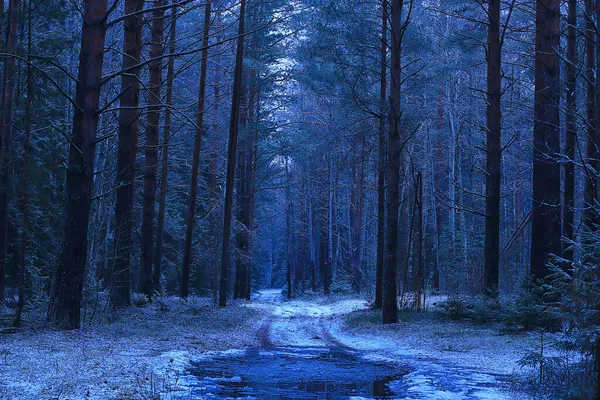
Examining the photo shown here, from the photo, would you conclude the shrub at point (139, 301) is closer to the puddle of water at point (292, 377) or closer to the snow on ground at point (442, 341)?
the snow on ground at point (442, 341)

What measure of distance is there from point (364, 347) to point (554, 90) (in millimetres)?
6668

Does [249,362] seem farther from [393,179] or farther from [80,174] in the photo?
[393,179]

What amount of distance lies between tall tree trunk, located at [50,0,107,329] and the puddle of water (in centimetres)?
260

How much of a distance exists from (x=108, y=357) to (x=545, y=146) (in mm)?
9993

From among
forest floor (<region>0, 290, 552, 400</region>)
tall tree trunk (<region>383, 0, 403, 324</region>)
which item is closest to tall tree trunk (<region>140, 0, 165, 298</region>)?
forest floor (<region>0, 290, 552, 400</region>)

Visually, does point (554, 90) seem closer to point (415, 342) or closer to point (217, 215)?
point (415, 342)

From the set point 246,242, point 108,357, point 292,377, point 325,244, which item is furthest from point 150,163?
point 325,244

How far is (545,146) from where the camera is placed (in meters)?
13.1

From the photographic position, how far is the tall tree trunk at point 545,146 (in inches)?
511

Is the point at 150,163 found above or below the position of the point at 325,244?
above

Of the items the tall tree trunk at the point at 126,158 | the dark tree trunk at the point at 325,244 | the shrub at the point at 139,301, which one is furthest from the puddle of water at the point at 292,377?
the dark tree trunk at the point at 325,244

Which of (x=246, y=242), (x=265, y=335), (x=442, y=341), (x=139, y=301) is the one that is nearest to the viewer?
(x=442, y=341)

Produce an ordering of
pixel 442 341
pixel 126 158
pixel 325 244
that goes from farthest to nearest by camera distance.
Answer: pixel 325 244
pixel 126 158
pixel 442 341

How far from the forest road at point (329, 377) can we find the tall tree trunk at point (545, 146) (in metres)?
4.75
